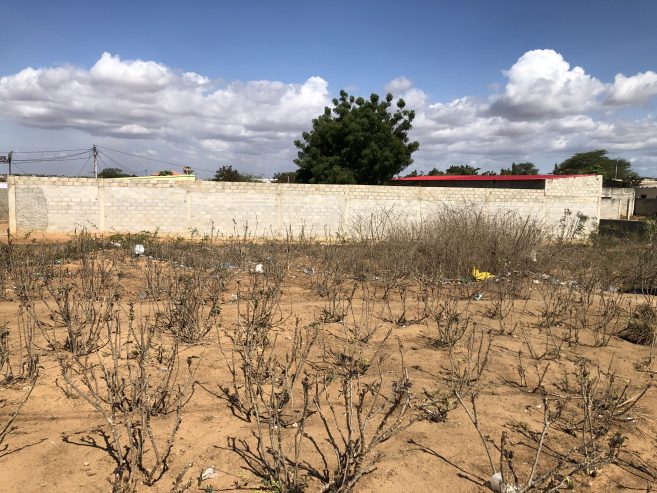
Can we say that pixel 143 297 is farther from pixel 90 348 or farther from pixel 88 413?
pixel 88 413

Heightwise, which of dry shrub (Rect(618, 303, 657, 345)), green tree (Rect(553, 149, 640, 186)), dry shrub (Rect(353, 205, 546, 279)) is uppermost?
green tree (Rect(553, 149, 640, 186))

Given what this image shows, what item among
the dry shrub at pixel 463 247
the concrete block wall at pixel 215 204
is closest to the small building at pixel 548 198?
the concrete block wall at pixel 215 204

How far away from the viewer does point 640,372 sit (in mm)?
4160

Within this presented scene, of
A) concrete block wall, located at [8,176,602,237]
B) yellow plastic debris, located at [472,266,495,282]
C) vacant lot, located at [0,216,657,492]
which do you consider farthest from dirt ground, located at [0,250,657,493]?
concrete block wall, located at [8,176,602,237]

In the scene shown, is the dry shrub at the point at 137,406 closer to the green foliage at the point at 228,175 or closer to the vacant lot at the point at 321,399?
the vacant lot at the point at 321,399

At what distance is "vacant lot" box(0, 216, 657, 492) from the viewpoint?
245 cm

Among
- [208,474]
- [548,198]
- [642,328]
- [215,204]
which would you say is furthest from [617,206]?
[208,474]

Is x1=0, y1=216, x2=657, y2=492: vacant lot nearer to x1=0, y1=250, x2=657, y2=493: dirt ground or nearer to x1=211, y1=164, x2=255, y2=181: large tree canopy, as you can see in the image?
x1=0, y1=250, x2=657, y2=493: dirt ground

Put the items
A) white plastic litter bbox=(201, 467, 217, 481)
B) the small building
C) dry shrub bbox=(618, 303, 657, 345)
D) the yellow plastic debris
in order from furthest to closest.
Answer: the small building
the yellow plastic debris
dry shrub bbox=(618, 303, 657, 345)
white plastic litter bbox=(201, 467, 217, 481)

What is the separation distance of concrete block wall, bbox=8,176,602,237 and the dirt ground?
1056cm

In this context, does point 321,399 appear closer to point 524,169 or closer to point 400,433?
point 400,433

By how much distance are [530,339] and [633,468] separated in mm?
2250

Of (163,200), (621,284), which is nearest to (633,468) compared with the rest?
(621,284)

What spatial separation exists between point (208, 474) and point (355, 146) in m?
22.9
